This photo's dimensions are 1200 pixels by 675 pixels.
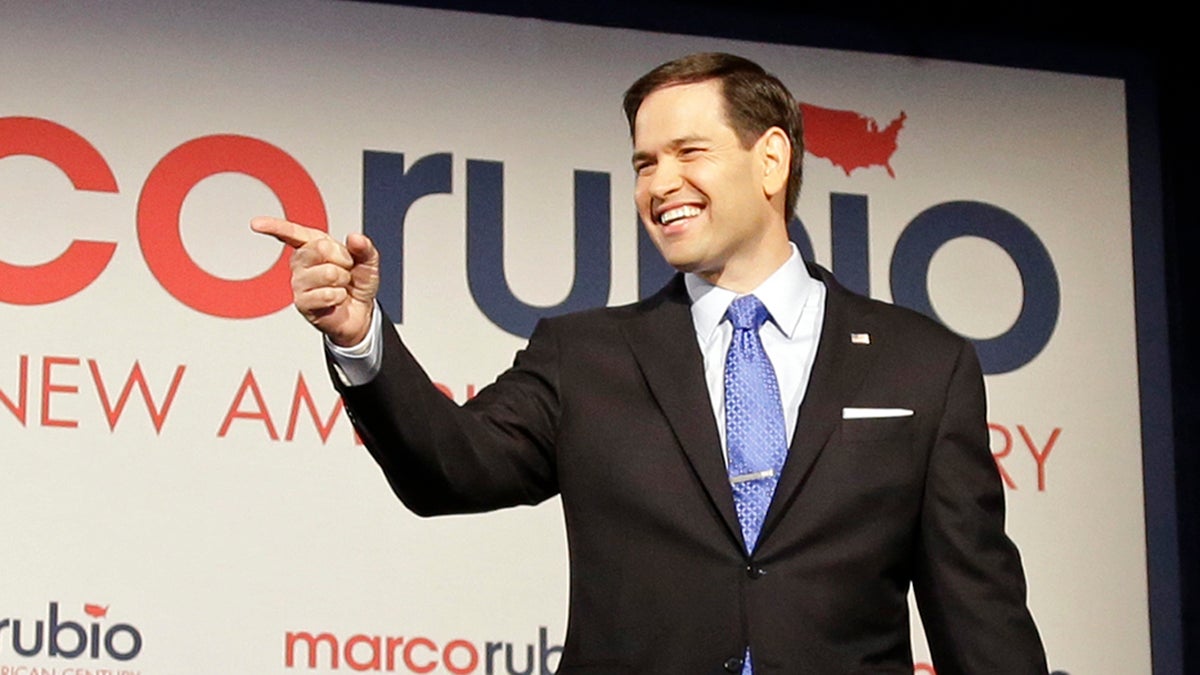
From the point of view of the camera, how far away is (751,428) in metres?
2.38

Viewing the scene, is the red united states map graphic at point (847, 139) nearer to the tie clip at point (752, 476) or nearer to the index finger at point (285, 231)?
the tie clip at point (752, 476)

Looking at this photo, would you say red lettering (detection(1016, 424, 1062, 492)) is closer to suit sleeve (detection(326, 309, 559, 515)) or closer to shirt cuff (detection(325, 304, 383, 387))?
suit sleeve (detection(326, 309, 559, 515))

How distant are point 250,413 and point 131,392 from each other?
0.22 metres

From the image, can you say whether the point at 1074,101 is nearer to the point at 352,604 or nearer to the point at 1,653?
the point at 352,604

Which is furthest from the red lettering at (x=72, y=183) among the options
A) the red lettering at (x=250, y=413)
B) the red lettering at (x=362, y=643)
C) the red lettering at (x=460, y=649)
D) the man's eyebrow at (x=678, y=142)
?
the man's eyebrow at (x=678, y=142)

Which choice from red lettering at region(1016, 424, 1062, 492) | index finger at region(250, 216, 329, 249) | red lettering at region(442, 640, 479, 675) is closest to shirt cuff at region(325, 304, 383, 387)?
index finger at region(250, 216, 329, 249)

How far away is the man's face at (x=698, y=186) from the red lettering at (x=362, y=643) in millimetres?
1442

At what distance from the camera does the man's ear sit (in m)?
2.65

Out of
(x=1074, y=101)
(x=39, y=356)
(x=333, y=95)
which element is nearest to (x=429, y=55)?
(x=333, y=95)

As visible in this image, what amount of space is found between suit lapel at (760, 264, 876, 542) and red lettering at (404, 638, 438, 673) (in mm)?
1500

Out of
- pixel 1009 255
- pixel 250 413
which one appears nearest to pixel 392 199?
pixel 250 413

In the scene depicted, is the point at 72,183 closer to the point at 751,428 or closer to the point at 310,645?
the point at 310,645

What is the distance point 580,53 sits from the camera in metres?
4.23

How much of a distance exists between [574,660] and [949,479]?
0.49 metres
